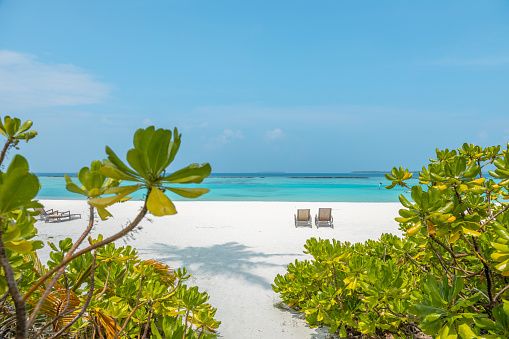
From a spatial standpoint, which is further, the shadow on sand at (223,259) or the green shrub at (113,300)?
the shadow on sand at (223,259)

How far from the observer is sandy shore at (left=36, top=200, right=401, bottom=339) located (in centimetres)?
397

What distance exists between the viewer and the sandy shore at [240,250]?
13.0 feet

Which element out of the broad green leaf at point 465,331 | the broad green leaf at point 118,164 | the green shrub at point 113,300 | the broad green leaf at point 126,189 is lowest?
the green shrub at point 113,300

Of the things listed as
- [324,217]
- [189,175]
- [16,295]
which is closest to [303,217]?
[324,217]

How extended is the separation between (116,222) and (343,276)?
11.6 meters

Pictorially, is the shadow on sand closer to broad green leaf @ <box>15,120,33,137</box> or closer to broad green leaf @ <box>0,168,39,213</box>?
broad green leaf @ <box>15,120,33,137</box>

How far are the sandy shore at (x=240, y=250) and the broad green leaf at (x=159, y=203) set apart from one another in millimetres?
221

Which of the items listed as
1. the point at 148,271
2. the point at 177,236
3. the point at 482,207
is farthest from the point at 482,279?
the point at 177,236

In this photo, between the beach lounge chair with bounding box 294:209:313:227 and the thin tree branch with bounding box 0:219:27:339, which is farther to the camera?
the beach lounge chair with bounding box 294:209:313:227

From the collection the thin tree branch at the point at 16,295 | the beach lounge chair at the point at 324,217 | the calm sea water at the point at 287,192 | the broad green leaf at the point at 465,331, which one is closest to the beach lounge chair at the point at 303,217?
the beach lounge chair at the point at 324,217

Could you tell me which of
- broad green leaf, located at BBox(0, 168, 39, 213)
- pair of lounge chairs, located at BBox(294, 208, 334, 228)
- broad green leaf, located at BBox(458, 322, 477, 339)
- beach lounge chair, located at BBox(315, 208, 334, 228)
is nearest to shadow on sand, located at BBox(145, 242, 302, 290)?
pair of lounge chairs, located at BBox(294, 208, 334, 228)

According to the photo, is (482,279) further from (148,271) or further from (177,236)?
(177,236)

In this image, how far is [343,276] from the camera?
3.04 m

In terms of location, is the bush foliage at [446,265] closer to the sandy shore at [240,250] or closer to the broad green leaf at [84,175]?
the sandy shore at [240,250]
